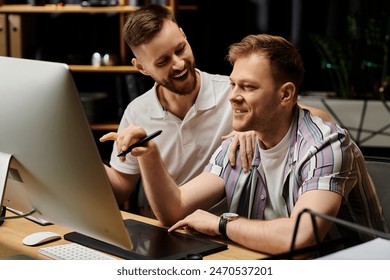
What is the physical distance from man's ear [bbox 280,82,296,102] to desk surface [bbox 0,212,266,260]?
1.43ft

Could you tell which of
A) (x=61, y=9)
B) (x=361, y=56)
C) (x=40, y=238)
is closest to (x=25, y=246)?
(x=40, y=238)

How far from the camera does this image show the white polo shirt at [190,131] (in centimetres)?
227

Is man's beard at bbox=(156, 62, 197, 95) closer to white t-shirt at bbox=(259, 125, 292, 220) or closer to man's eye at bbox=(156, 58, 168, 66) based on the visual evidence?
man's eye at bbox=(156, 58, 168, 66)

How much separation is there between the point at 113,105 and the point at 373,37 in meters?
1.62

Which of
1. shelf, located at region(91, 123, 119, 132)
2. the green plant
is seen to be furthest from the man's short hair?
the green plant

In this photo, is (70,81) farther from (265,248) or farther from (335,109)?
(335,109)

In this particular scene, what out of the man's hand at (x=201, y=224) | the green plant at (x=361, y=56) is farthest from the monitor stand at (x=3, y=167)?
the green plant at (x=361, y=56)

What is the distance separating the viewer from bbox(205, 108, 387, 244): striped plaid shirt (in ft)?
5.41

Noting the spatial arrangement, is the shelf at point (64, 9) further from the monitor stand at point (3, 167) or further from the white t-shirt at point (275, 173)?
the monitor stand at point (3, 167)

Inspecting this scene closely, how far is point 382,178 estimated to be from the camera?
1.87 metres

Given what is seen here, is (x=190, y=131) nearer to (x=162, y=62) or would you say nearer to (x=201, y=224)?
(x=162, y=62)

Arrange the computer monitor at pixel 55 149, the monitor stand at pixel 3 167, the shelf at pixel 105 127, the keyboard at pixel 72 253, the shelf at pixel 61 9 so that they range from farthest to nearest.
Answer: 1. the shelf at pixel 105 127
2. the shelf at pixel 61 9
3. the keyboard at pixel 72 253
4. the monitor stand at pixel 3 167
5. the computer monitor at pixel 55 149

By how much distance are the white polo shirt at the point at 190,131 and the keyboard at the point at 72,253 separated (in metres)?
0.75
